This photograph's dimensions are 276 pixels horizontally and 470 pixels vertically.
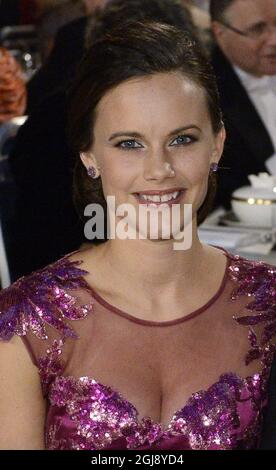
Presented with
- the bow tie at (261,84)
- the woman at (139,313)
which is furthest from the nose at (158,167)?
the bow tie at (261,84)

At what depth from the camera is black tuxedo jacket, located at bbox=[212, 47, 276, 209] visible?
257cm

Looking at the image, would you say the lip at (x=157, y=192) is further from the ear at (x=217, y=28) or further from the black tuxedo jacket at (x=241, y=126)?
the ear at (x=217, y=28)

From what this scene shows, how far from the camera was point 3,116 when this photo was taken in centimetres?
250

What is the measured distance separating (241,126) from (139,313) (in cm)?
141

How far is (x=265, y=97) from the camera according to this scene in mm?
2619

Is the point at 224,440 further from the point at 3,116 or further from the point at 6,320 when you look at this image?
the point at 3,116

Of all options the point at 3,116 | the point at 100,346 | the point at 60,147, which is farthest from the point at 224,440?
the point at 3,116

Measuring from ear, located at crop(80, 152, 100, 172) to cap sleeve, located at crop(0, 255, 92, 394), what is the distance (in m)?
0.16

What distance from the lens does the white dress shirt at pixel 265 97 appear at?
103 inches

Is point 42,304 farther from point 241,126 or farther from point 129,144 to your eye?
point 241,126

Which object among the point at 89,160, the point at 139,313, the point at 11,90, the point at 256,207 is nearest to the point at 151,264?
the point at 139,313

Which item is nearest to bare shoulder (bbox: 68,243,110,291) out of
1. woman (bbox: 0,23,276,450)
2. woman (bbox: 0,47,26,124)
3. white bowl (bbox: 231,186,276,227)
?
woman (bbox: 0,23,276,450)

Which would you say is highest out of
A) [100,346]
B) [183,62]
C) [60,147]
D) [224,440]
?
[183,62]

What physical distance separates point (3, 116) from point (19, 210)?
278 millimetres
